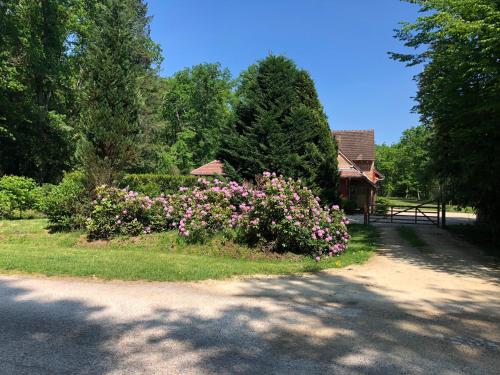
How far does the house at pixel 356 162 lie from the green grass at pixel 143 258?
70.9 feet

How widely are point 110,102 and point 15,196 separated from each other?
22.9ft

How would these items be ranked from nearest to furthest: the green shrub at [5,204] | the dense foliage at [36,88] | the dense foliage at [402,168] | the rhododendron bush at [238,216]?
the rhododendron bush at [238,216], the green shrub at [5,204], the dense foliage at [36,88], the dense foliage at [402,168]

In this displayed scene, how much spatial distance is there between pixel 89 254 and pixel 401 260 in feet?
26.8

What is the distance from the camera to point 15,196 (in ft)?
54.7

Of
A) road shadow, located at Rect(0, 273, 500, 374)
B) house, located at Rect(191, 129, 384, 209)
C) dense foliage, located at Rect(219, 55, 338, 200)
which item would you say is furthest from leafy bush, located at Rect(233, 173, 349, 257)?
house, located at Rect(191, 129, 384, 209)

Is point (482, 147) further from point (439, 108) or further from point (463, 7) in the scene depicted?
point (463, 7)

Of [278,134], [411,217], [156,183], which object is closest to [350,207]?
[411,217]

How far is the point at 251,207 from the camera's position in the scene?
10.9 m

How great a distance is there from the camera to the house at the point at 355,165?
34253mm

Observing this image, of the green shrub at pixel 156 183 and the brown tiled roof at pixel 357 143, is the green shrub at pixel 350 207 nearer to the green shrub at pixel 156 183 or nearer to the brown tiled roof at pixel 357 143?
the brown tiled roof at pixel 357 143

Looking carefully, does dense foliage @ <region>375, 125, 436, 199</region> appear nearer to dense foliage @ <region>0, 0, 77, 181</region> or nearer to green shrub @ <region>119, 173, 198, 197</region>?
dense foliage @ <region>0, 0, 77, 181</region>

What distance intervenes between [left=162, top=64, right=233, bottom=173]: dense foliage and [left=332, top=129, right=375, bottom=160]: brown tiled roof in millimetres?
16075

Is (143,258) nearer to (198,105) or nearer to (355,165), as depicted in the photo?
(355,165)

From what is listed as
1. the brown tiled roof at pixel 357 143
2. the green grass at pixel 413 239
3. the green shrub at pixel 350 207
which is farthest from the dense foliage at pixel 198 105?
the green grass at pixel 413 239
